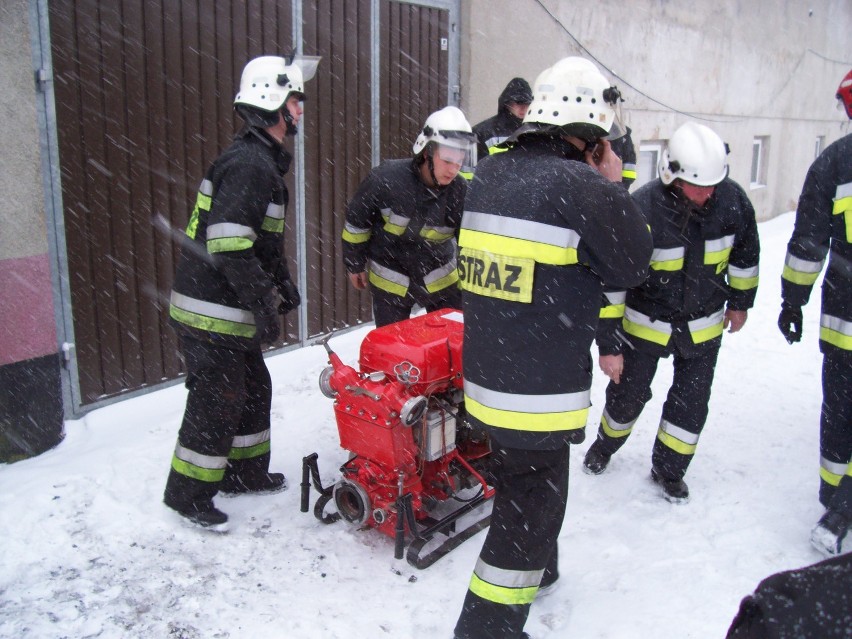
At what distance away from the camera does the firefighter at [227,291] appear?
3.39m

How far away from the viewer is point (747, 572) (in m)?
3.43

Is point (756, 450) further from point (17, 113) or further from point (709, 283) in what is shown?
point (17, 113)

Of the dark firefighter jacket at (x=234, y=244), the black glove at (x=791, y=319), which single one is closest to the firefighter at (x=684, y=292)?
the black glove at (x=791, y=319)

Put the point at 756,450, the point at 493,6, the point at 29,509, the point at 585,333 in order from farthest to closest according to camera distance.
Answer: the point at 493,6 → the point at 756,450 → the point at 29,509 → the point at 585,333

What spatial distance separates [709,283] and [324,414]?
266 cm

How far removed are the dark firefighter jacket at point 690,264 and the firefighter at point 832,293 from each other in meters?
0.28

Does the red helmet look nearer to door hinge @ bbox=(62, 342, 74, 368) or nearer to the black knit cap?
the black knit cap

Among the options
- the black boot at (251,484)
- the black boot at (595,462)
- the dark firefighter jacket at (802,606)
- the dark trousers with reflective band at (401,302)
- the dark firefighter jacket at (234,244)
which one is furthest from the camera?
the dark trousers with reflective band at (401,302)

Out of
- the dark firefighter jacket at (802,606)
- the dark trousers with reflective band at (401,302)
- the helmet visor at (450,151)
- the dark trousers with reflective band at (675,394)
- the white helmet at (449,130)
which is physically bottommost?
the dark trousers with reflective band at (675,394)

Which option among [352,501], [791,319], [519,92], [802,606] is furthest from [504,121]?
[802,606]

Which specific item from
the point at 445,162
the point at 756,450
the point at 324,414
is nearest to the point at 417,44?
the point at 445,162

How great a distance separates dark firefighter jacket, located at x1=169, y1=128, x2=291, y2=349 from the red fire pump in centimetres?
54

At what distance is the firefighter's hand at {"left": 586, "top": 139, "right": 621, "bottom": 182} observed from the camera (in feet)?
9.45

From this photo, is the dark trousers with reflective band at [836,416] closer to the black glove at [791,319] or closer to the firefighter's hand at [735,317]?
the black glove at [791,319]
